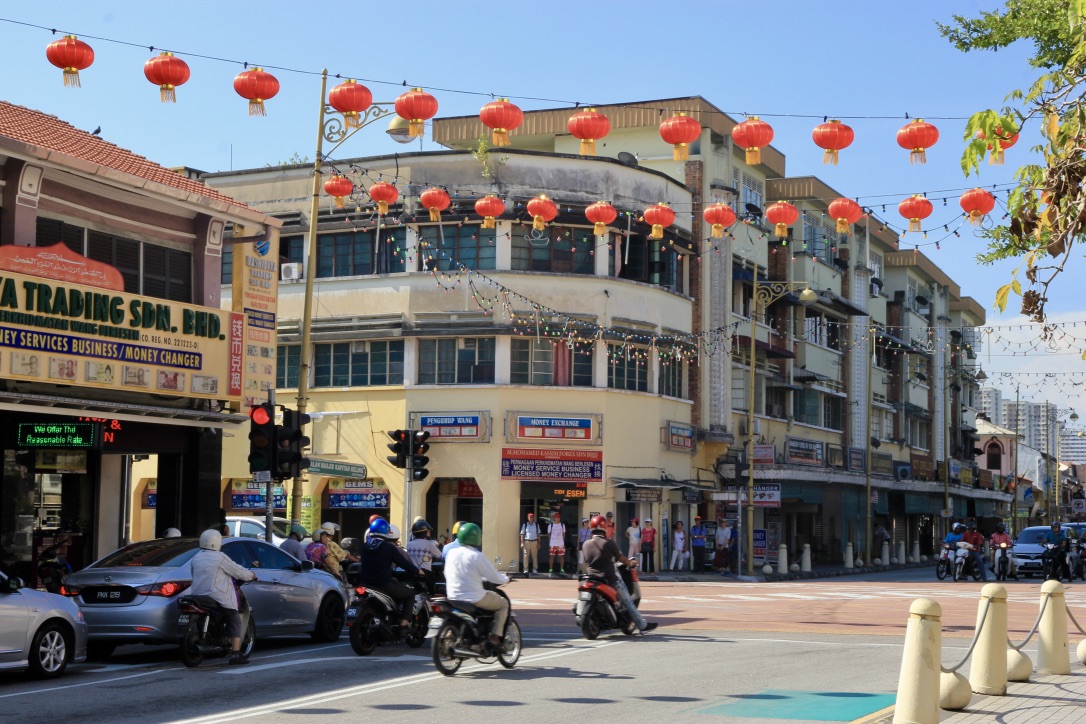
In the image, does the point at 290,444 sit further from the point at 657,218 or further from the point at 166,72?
the point at 657,218

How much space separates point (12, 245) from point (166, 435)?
5.00 metres

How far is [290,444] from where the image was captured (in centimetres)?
2136

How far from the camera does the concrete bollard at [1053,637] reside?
14.5m

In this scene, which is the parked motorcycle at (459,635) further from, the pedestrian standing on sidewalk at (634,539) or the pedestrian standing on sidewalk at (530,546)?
the pedestrian standing on sidewalk at (530,546)

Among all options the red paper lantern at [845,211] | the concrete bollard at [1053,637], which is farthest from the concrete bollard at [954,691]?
the red paper lantern at [845,211]

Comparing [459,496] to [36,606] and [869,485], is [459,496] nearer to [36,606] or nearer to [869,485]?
[869,485]

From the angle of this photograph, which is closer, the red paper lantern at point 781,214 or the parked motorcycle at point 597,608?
the parked motorcycle at point 597,608

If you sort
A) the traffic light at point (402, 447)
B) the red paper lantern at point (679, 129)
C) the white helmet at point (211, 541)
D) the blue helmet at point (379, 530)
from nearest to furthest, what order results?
the white helmet at point (211, 541)
the blue helmet at point (379, 530)
the red paper lantern at point (679, 129)
the traffic light at point (402, 447)

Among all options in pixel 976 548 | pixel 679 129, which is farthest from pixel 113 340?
pixel 976 548

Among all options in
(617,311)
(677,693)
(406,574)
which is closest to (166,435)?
(406,574)

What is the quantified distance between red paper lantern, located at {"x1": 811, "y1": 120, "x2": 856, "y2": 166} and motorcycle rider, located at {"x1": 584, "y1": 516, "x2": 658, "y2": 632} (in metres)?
5.73

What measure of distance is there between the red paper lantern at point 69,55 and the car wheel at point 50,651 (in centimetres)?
684

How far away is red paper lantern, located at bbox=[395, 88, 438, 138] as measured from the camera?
63.6ft

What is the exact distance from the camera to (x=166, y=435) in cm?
2405
